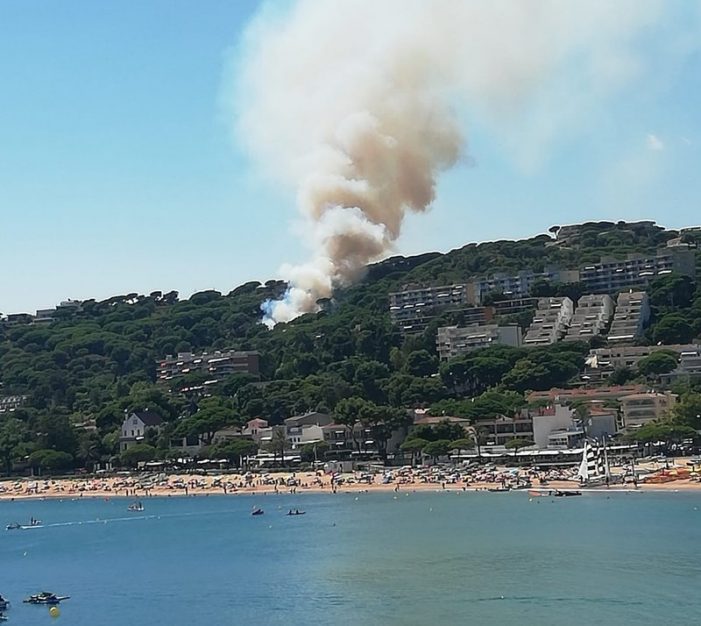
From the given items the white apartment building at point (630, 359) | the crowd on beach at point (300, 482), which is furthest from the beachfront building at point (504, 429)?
the white apartment building at point (630, 359)

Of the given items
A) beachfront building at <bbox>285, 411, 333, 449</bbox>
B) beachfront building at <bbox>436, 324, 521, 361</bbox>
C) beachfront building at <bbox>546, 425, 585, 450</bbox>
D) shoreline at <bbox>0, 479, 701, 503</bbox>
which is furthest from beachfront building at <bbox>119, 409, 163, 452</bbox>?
beachfront building at <bbox>546, 425, 585, 450</bbox>

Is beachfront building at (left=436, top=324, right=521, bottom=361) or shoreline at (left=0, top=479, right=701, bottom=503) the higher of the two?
beachfront building at (left=436, top=324, right=521, bottom=361)

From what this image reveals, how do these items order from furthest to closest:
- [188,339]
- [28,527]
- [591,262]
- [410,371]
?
[188,339]
[591,262]
[410,371]
[28,527]

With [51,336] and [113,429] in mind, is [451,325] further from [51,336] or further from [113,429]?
[51,336]

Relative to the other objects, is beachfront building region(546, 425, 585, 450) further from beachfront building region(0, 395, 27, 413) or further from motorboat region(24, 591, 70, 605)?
beachfront building region(0, 395, 27, 413)

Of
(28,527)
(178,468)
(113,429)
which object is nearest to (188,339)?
(113,429)

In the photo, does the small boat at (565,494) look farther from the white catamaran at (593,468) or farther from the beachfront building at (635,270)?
the beachfront building at (635,270)
